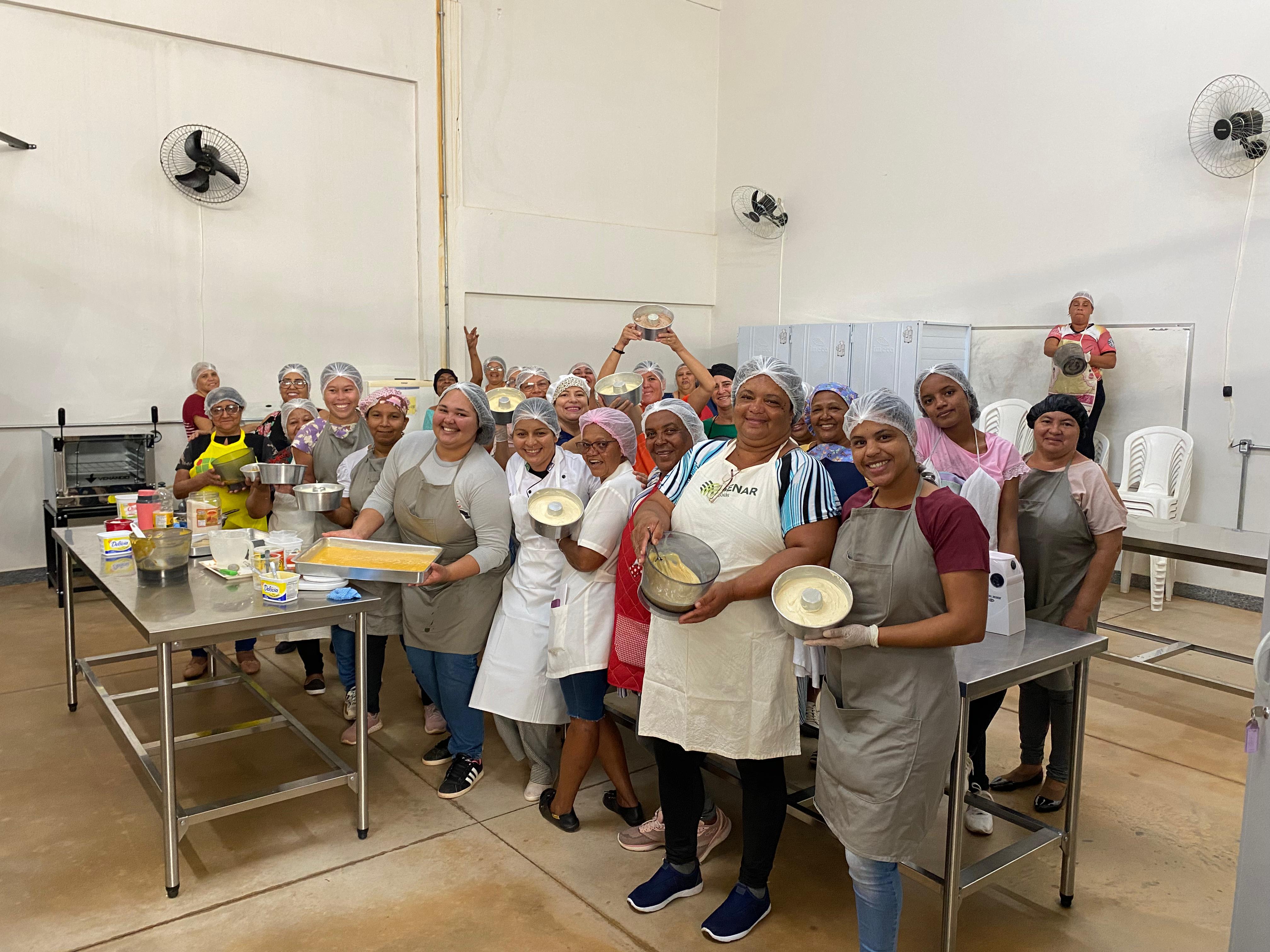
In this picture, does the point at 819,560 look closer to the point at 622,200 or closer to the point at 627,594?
the point at 627,594

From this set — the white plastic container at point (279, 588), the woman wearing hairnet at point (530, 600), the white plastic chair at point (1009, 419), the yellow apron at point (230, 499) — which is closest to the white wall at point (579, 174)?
the white plastic chair at point (1009, 419)

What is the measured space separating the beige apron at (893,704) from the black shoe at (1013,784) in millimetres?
1496

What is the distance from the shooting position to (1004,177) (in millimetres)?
7516

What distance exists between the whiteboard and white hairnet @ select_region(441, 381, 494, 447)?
5.41 m

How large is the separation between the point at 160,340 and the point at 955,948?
688 centimetres

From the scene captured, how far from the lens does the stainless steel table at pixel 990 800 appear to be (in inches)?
87.4

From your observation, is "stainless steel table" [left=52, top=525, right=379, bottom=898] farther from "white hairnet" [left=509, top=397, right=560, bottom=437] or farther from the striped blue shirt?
the striped blue shirt

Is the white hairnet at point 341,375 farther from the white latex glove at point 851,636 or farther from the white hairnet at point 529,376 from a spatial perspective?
the white latex glove at point 851,636

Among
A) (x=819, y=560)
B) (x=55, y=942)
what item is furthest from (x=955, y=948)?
(x=55, y=942)

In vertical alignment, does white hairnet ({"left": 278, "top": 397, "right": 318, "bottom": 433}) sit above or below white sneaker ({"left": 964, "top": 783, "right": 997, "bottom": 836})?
above

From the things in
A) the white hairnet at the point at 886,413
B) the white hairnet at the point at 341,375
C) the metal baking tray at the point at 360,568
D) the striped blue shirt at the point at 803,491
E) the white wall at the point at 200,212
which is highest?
the white wall at the point at 200,212

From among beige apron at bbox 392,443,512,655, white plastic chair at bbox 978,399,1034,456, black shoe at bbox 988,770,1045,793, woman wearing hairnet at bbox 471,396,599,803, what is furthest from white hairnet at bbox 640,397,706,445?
white plastic chair at bbox 978,399,1034,456

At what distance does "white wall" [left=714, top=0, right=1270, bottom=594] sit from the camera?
6.23m

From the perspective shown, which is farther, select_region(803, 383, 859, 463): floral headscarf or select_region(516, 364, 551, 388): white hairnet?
select_region(516, 364, 551, 388): white hairnet
